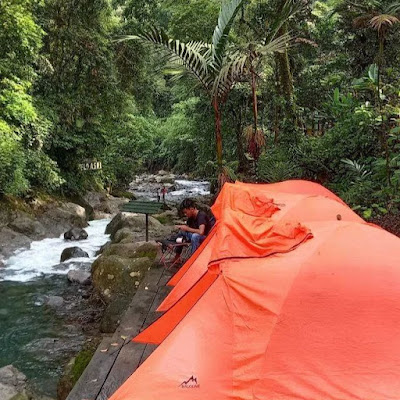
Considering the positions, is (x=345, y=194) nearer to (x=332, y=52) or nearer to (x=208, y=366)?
(x=208, y=366)

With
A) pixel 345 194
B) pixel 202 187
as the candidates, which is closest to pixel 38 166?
pixel 345 194

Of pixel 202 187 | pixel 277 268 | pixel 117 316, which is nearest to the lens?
pixel 277 268

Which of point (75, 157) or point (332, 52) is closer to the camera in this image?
point (332, 52)

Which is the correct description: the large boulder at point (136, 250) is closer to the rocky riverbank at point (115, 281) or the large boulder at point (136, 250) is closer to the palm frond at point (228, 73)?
the rocky riverbank at point (115, 281)

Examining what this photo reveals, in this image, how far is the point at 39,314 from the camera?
28.8ft

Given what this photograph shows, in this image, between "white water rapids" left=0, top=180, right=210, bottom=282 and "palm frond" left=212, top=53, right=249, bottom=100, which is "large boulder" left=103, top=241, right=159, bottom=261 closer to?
"white water rapids" left=0, top=180, right=210, bottom=282

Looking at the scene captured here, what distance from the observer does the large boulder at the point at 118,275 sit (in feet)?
26.7

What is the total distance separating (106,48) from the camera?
53.9 ft

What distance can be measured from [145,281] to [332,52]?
1308cm

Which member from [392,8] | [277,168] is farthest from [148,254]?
[392,8]

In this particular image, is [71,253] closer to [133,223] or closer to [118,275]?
[133,223]

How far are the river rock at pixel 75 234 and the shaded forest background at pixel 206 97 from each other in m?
1.93

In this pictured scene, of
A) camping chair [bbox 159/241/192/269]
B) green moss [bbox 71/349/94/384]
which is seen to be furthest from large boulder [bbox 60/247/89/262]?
green moss [bbox 71/349/94/384]

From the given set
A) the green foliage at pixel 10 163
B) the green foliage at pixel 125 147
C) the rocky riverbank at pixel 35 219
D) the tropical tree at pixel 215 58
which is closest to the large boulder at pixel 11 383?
the tropical tree at pixel 215 58
